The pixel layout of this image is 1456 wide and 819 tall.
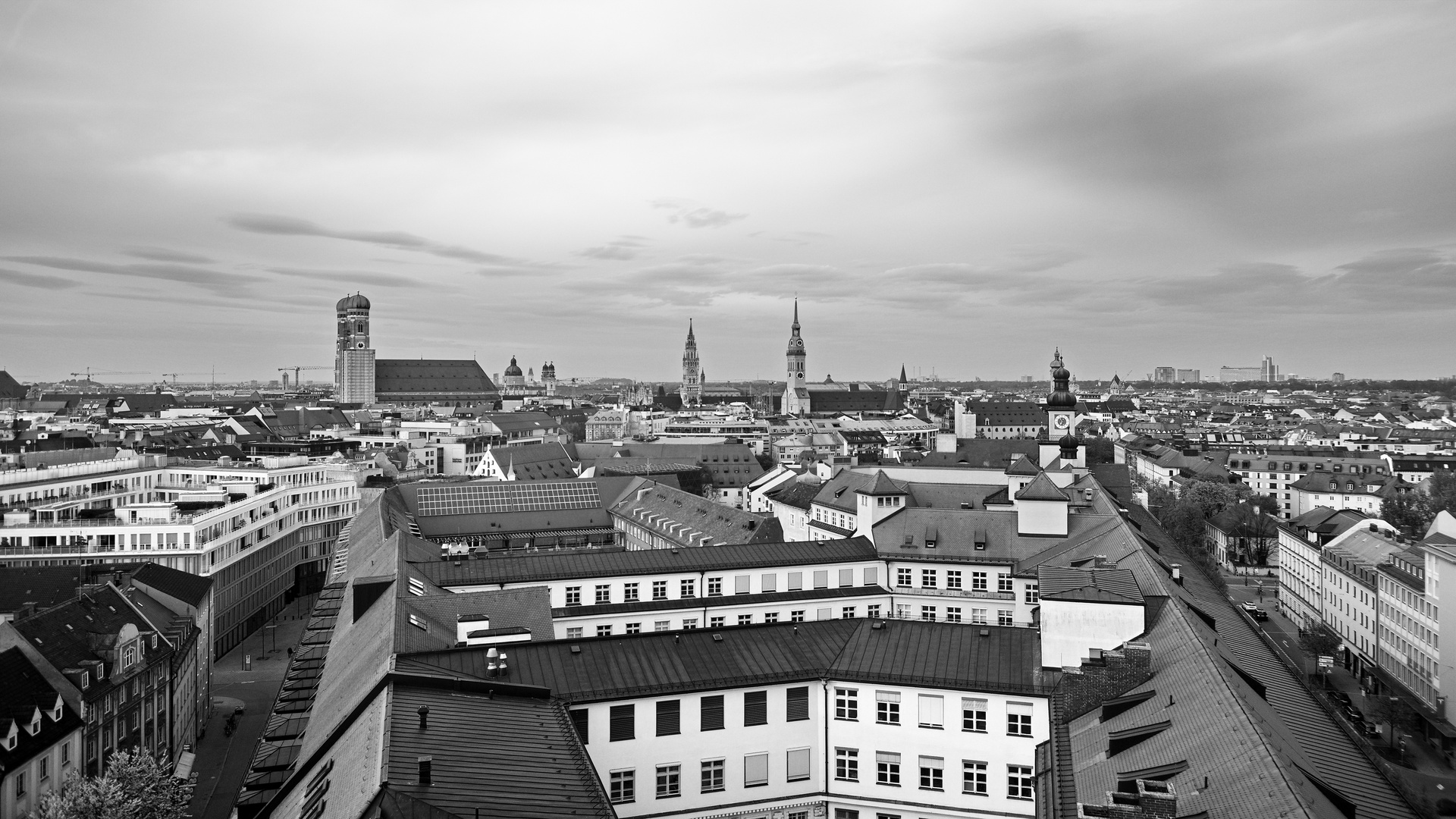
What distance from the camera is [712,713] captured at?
31.3 m

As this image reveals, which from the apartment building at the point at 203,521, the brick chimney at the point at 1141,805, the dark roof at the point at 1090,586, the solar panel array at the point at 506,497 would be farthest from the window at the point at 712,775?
the solar panel array at the point at 506,497

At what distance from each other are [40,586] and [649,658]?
36.7 meters

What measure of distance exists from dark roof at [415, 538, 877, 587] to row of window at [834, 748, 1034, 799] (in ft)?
61.7

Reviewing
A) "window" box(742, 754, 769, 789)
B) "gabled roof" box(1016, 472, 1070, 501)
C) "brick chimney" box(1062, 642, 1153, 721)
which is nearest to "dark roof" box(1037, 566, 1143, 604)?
"brick chimney" box(1062, 642, 1153, 721)

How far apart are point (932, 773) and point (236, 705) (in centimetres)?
3816

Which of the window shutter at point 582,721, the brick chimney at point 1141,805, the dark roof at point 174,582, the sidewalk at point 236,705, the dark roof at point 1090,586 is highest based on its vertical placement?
the dark roof at point 1090,586

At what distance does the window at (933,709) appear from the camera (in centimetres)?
3116

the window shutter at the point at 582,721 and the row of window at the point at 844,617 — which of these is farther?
the row of window at the point at 844,617

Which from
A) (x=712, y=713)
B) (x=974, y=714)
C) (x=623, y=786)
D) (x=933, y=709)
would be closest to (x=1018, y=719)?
(x=974, y=714)

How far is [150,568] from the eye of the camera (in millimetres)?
54188

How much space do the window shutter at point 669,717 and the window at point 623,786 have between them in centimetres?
145

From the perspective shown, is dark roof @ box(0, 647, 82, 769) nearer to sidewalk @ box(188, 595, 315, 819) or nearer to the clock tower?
sidewalk @ box(188, 595, 315, 819)

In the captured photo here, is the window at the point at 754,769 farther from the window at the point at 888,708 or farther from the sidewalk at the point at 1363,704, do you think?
the sidewalk at the point at 1363,704

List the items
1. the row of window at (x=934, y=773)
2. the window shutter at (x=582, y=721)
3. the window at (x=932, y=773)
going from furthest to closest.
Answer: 1. the window at (x=932, y=773)
2. the row of window at (x=934, y=773)
3. the window shutter at (x=582, y=721)
